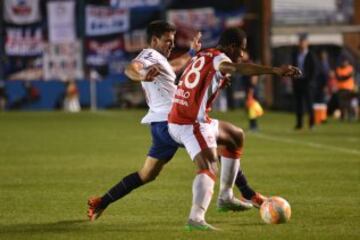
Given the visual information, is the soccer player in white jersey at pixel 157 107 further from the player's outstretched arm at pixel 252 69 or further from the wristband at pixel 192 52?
the player's outstretched arm at pixel 252 69

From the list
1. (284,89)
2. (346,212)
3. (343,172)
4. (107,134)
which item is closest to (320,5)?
(284,89)

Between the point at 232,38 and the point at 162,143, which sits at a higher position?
the point at 232,38

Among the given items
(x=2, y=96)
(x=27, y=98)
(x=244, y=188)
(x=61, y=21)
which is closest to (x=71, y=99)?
(x=27, y=98)

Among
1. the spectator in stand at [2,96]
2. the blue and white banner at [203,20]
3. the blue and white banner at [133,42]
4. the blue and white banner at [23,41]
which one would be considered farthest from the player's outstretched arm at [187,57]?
the blue and white banner at [133,42]

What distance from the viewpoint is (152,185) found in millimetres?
14008

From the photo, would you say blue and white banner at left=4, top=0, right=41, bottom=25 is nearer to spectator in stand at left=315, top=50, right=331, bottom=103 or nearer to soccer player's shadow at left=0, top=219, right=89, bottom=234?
spectator in stand at left=315, top=50, right=331, bottom=103

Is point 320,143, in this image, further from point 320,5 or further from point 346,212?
point 320,5

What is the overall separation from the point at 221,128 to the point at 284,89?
106ft

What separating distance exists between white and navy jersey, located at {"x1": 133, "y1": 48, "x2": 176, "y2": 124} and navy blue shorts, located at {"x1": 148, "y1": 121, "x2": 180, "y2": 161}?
0.08m

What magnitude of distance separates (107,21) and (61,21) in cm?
190

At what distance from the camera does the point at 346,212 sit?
11.2 meters

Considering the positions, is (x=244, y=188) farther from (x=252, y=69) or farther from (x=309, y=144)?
(x=309, y=144)

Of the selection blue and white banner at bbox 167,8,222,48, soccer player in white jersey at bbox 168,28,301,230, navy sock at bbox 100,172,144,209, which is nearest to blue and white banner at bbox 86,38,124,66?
blue and white banner at bbox 167,8,222,48

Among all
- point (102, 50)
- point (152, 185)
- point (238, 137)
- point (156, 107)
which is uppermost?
point (156, 107)
